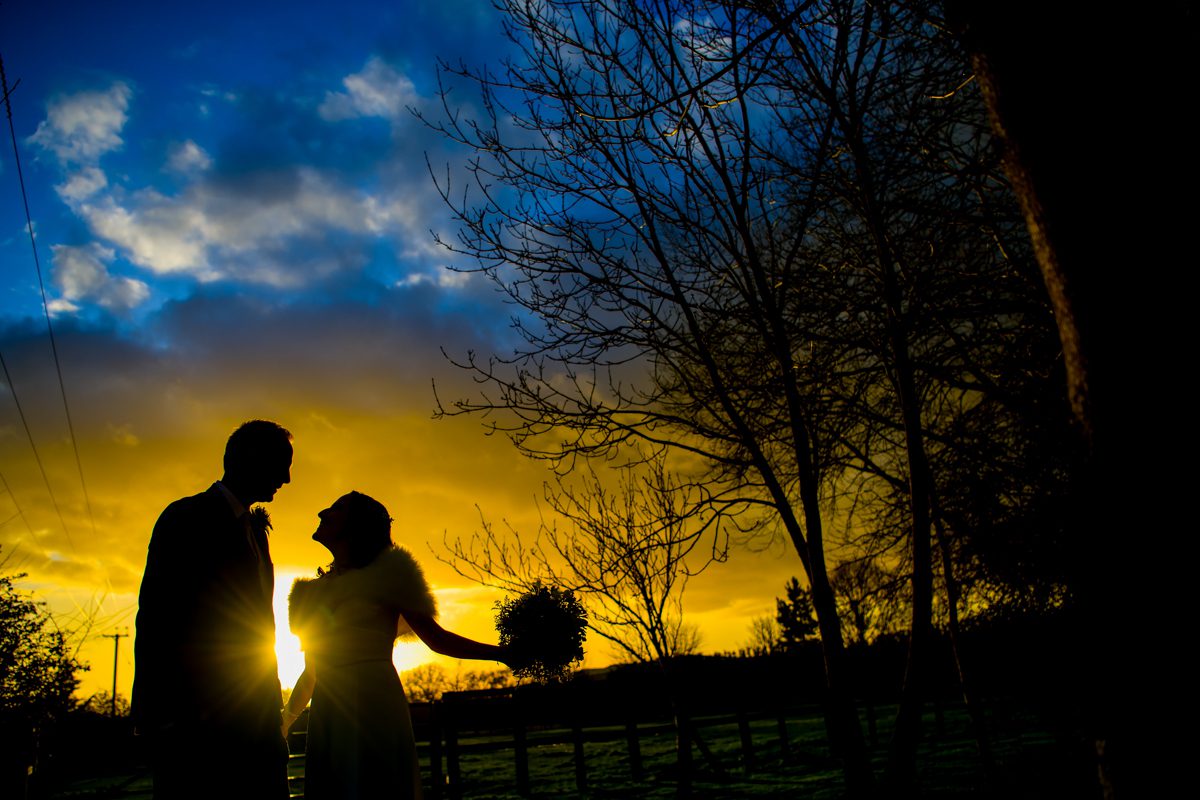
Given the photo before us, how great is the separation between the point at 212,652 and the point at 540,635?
1932 mm

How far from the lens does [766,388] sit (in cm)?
734

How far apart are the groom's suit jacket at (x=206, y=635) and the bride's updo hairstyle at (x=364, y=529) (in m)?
1.13

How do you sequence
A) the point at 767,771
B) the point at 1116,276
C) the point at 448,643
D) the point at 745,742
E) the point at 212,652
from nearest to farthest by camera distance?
the point at 1116,276 → the point at 212,652 → the point at 448,643 → the point at 767,771 → the point at 745,742

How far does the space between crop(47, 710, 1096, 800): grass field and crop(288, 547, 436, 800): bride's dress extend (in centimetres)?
206

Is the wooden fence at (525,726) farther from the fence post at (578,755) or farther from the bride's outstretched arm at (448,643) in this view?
the bride's outstretched arm at (448,643)

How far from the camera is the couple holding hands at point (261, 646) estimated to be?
8.63 feet

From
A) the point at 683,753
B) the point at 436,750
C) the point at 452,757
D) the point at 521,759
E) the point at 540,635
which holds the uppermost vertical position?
the point at 540,635

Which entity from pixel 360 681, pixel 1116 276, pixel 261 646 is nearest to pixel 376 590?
pixel 360 681

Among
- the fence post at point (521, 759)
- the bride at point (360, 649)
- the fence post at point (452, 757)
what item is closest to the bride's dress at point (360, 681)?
the bride at point (360, 649)

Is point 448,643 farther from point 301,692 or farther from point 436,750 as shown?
point 436,750

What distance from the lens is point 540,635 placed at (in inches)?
171

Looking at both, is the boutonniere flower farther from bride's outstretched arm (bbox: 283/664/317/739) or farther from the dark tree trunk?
Answer: the dark tree trunk

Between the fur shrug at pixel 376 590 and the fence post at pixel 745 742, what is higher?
the fur shrug at pixel 376 590

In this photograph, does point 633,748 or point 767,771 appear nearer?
point 767,771
